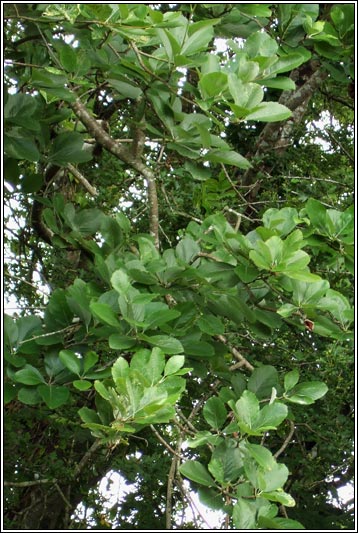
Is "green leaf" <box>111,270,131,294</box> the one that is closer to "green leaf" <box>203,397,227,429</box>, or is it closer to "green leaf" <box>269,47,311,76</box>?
"green leaf" <box>203,397,227,429</box>

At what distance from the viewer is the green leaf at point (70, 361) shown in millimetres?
1458

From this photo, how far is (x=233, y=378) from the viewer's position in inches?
70.5

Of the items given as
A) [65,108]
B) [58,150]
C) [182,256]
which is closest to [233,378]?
[182,256]

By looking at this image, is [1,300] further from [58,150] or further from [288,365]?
[288,365]

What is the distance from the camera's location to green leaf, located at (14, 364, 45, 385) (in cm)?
150

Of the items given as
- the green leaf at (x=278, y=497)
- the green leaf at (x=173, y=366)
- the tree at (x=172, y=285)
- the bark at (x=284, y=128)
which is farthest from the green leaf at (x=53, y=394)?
the bark at (x=284, y=128)

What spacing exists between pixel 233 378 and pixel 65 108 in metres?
0.86

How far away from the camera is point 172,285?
1.59m

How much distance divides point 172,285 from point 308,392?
1.14 ft

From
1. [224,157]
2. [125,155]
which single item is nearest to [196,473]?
[224,157]

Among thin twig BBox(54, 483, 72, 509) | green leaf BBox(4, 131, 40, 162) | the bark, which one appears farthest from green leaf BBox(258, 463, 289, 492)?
the bark

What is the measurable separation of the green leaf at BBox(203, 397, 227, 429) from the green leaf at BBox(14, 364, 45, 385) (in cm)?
33

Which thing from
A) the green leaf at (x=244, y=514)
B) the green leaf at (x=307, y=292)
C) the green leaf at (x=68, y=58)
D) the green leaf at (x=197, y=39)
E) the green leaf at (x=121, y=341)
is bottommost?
the green leaf at (x=244, y=514)

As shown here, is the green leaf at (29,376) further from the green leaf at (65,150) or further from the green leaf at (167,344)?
the green leaf at (65,150)
